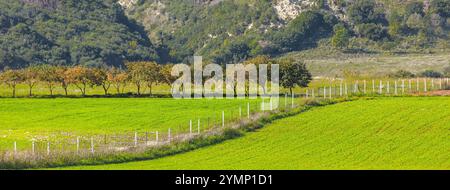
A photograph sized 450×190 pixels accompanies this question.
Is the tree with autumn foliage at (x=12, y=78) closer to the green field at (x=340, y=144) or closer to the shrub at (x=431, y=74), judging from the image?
the shrub at (x=431, y=74)

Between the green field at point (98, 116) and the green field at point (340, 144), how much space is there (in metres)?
8.07

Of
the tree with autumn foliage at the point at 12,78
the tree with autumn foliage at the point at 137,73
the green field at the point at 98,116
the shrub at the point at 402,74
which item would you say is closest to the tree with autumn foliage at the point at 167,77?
the tree with autumn foliage at the point at 137,73

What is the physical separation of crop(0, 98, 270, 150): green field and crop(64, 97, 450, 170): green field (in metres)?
8.07

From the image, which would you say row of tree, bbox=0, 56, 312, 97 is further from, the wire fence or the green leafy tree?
the wire fence

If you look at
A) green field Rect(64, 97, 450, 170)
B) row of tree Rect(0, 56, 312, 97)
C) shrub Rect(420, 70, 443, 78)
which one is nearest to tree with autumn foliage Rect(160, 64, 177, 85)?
row of tree Rect(0, 56, 312, 97)

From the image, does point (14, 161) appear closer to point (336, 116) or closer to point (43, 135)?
point (43, 135)

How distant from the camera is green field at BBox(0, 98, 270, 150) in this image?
7925 centimetres

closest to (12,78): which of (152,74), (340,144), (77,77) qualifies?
(77,77)

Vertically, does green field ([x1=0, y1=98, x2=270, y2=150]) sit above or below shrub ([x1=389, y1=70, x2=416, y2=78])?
below

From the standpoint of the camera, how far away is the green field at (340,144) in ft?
181

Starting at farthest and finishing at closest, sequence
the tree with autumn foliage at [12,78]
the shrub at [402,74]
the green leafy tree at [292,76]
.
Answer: the shrub at [402,74] < the tree with autumn foliage at [12,78] < the green leafy tree at [292,76]

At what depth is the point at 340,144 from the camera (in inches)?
2537

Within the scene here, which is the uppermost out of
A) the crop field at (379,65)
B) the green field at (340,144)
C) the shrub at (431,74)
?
the crop field at (379,65)

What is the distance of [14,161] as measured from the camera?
55438 mm
